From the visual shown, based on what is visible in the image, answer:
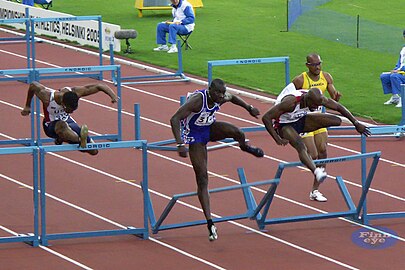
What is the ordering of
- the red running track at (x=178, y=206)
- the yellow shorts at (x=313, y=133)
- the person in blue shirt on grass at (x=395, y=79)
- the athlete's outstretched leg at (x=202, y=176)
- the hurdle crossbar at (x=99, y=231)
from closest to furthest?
1. the red running track at (x=178, y=206)
2. the hurdle crossbar at (x=99, y=231)
3. the athlete's outstretched leg at (x=202, y=176)
4. the yellow shorts at (x=313, y=133)
5. the person in blue shirt on grass at (x=395, y=79)

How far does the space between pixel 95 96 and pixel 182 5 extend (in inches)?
190

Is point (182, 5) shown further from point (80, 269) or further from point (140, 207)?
point (80, 269)

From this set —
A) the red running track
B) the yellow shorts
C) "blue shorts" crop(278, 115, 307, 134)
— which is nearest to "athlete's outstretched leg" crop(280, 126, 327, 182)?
"blue shorts" crop(278, 115, 307, 134)

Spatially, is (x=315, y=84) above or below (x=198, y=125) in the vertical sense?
above

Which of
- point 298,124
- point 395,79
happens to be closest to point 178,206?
point 298,124

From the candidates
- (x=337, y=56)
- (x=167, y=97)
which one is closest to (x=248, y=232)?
(x=167, y=97)

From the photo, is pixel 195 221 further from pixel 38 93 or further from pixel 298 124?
pixel 38 93

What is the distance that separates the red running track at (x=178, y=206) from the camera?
13672mm

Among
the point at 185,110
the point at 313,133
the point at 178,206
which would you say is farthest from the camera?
the point at 178,206

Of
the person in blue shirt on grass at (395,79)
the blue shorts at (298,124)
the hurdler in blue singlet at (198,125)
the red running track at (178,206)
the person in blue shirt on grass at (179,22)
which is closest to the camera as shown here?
the red running track at (178,206)

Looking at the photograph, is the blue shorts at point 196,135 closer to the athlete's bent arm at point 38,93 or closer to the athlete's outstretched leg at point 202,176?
the athlete's outstretched leg at point 202,176

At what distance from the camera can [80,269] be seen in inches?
525

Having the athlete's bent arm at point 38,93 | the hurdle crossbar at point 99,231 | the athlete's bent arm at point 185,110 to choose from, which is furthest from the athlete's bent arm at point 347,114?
the athlete's bent arm at point 38,93

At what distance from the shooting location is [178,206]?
1589 cm
